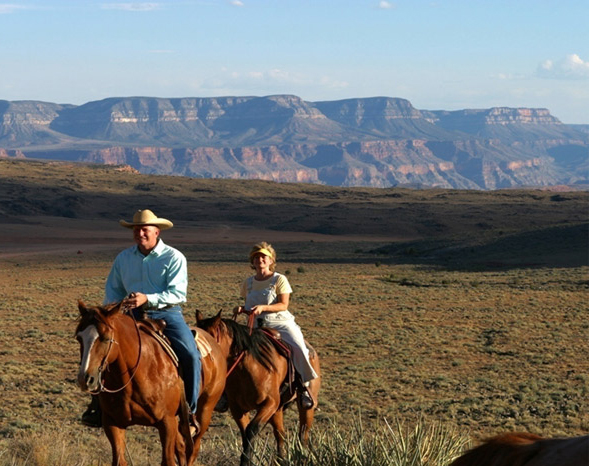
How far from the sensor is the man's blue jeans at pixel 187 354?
797cm

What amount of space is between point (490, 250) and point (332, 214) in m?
44.5

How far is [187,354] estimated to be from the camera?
796 cm

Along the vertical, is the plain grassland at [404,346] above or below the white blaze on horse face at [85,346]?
below

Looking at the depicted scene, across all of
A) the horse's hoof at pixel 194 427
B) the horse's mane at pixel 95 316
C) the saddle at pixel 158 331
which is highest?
the horse's mane at pixel 95 316

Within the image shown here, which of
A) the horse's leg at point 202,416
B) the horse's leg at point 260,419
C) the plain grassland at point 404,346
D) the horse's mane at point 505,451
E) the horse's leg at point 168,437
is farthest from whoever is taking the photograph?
the plain grassland at point 404,346

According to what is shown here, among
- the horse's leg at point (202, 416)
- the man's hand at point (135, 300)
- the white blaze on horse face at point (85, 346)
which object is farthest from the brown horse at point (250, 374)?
the white blaze on horse face at point (85, 346)

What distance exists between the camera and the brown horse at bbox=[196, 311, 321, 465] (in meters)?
8.95

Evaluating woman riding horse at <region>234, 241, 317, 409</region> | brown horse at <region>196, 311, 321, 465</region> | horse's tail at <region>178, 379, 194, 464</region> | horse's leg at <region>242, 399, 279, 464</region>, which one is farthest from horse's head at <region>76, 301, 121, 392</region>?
woman riding horse at <region>234, 241, 317, 409</region>

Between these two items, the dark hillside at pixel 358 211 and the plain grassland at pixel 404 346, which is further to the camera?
the dark hillside at pixel 358 211

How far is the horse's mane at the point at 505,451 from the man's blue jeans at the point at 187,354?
13.2ft

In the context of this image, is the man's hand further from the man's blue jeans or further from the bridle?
the man's blue jeans

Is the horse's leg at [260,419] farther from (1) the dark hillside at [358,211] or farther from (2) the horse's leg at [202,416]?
(1) the dark hillside at [358,211]

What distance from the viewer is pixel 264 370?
363 inches

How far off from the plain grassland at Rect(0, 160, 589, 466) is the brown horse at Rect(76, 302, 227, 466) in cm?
58
